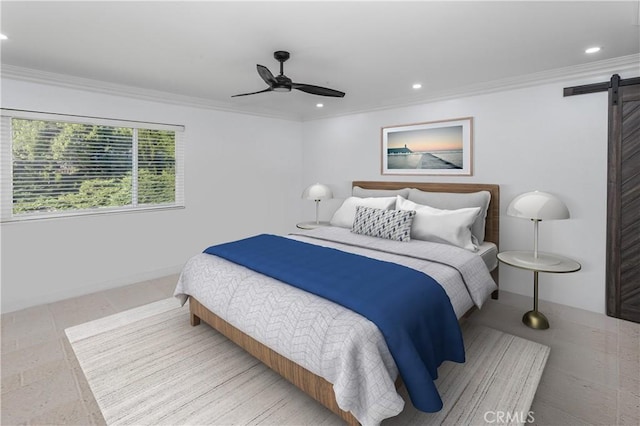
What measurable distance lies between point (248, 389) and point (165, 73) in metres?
3.00

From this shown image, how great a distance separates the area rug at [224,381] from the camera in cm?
186

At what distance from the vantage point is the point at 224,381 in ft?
7.14

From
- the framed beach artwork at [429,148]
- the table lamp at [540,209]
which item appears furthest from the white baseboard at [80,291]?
the table lamp at [540,209]

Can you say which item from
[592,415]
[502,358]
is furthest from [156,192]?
[592,415]

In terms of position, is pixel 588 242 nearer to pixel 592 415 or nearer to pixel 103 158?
pixel 592 415

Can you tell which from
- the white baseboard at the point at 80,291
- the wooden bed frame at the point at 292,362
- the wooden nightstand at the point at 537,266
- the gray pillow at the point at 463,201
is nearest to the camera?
the wooden bed frame at the point at 292,362

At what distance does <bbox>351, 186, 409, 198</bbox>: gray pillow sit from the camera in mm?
4156

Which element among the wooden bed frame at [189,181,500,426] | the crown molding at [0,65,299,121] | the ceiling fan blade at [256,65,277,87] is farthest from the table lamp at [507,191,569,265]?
the crown molding at [0,65,299,121]

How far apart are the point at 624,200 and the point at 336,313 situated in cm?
289

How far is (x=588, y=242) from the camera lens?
124 inches

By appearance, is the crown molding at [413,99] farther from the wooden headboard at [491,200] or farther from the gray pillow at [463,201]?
the gray pillow at [463,201]

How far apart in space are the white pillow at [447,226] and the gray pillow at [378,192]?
691 millimetres

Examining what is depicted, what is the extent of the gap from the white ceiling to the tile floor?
7.61ft

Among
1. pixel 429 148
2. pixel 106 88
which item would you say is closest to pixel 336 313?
pixel 429 148
